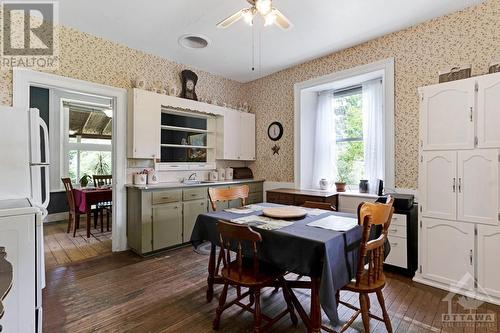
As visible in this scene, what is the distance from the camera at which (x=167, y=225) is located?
3.65 metres

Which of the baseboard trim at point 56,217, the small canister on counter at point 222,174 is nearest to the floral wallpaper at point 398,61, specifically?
the small canister on counter at point 222,174

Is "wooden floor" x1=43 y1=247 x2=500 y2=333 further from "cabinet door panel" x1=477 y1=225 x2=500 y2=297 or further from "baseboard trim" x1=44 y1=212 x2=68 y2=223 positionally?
"baseboard trim" x1=44 y1=212 x2=68 y2=223

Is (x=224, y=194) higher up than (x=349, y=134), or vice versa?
(x=349, y=134)

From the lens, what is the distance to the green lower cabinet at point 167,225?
11.6ft

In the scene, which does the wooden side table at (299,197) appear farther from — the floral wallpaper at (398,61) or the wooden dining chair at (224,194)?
the wooden dining chair at (224,194)

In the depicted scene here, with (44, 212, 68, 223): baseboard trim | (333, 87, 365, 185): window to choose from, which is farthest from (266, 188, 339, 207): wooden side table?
(44, 212, 68, 223): baseboard trim

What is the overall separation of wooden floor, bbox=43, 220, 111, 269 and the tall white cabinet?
160 inches

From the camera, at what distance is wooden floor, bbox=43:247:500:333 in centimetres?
200

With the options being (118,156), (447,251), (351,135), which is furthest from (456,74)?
(118,156)

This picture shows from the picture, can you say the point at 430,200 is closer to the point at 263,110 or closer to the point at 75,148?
the point at 263,110

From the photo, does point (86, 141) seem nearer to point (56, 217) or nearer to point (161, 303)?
point (56, 217)

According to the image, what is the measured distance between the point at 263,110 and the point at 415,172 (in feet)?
9.37

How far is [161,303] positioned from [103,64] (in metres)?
3.10

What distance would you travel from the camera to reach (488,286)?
235cm
